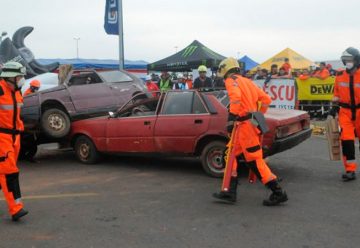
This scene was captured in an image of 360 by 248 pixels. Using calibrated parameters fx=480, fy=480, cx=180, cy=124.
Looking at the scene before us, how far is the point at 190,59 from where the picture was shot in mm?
20391

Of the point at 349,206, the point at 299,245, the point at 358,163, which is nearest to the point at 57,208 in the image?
the point at 299,245

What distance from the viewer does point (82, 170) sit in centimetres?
837

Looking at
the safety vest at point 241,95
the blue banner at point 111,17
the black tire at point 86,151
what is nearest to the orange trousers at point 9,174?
the safety vest at point 241,95

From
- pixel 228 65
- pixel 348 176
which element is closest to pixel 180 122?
pixel 228 65

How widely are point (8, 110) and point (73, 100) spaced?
3881 mm

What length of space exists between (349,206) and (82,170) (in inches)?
180

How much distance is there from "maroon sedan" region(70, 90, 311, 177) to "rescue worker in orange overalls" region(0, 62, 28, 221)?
8.95 feet

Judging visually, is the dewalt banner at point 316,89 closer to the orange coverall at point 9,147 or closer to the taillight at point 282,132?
the taillight at point 282,132

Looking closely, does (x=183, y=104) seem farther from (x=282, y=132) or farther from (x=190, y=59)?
(x=190, y=59)

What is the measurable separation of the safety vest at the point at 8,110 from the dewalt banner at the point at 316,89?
11.5 m

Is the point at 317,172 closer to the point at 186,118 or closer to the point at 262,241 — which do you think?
the point at 186,118

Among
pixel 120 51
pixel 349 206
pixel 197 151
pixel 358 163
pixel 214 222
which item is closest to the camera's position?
pixel 214 222

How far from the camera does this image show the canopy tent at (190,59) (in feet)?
65.0

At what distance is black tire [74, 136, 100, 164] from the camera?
868 cm
